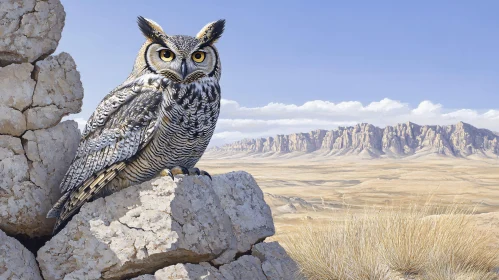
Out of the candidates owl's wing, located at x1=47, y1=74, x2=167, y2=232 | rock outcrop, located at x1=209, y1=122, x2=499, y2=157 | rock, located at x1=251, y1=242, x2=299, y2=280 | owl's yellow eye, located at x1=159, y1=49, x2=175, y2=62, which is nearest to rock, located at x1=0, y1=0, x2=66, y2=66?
owl's wing, located at x1=47, y1=74, x2=167, y2=232

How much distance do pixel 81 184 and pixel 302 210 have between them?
18187 millimetres

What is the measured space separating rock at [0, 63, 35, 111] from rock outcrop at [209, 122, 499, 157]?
425 ft

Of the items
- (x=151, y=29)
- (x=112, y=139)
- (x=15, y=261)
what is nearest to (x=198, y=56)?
(x=151, y=29)

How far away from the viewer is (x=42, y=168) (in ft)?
13.3

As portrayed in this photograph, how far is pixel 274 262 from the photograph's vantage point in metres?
4.32

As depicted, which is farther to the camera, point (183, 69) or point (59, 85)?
point (59, 85)

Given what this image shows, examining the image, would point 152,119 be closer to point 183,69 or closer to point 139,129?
point 139,129

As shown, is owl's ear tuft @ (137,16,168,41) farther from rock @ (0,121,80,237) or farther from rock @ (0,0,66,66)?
rock @ (0,121,80,237)

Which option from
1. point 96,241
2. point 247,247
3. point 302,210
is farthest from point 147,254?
point 302,210

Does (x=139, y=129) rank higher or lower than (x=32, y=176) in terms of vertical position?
higher

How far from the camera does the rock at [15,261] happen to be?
353cm

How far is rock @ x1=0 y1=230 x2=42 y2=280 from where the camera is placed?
11.6 feet

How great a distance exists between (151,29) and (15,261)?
2220mm

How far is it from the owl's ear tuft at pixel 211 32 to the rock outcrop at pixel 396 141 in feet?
425
